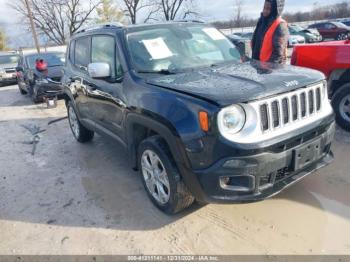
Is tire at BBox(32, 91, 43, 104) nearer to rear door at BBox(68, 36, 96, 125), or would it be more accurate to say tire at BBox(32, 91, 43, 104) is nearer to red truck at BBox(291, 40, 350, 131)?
rear door at BBox(68, 36, 96, 125)

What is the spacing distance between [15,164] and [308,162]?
441 centimetres

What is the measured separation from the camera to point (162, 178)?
317 centimetres

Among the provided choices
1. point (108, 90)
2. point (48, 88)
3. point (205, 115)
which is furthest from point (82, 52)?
point (48, 88)

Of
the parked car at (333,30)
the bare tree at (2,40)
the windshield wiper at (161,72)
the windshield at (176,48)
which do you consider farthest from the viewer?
the bare tree at (2,40)

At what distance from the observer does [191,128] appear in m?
2.59

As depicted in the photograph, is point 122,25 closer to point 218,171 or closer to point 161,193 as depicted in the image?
point 161,193

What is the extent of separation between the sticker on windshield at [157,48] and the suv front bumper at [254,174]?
4.94 feet

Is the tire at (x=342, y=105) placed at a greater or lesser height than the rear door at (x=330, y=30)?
lesser

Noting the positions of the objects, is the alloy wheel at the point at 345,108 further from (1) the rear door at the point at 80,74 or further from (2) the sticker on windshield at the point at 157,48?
(1) the rear door at the point at 80,74

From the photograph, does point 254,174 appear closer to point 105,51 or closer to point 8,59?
point 105,51

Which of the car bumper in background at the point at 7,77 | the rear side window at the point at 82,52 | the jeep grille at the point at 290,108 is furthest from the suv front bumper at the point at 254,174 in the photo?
the car bumper in background at the point at 7,77

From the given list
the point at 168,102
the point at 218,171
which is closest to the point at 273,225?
the point at 218,171

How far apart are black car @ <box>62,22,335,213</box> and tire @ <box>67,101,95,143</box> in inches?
63.4

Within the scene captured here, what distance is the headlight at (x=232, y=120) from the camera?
2490 millimetres
